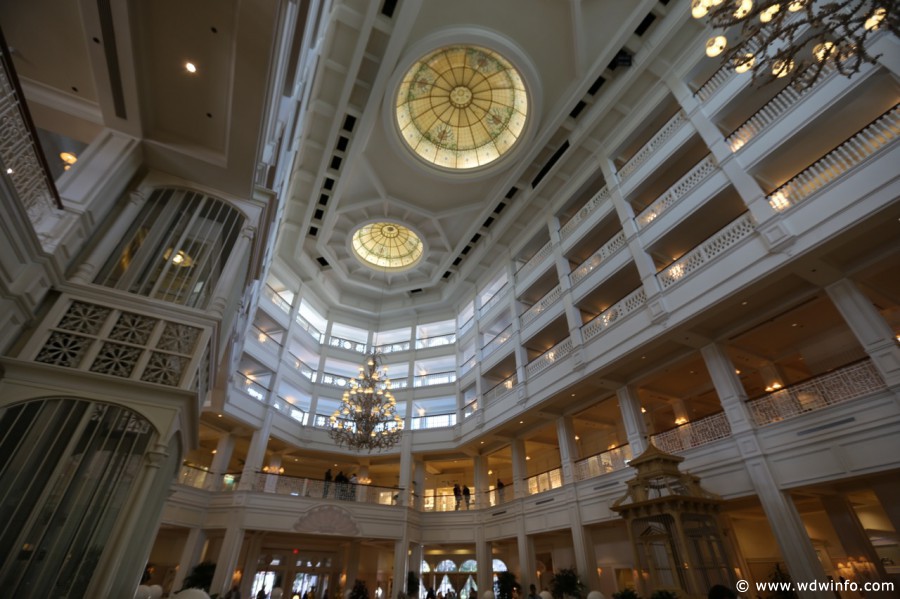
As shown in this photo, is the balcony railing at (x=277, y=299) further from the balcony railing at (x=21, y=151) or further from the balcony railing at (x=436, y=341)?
the balcony railing at (x=21, y=151)

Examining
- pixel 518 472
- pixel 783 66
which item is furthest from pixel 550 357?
pixel 783 66

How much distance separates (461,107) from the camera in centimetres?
1484

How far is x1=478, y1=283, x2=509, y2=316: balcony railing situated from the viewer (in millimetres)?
17683

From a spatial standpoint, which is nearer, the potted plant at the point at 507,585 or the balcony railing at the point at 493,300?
the potted plant at the point at 507,585

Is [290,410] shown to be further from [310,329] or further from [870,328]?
[870,328]

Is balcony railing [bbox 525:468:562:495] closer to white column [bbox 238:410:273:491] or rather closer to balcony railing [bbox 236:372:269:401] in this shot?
white column [bbox 238:410:273:491]

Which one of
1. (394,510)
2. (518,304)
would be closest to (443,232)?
(518,304)

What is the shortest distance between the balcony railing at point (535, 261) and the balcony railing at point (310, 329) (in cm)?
984

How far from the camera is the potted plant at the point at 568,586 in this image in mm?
10547

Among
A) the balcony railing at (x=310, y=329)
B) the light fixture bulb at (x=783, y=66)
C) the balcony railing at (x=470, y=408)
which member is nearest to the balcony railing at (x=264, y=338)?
the balcony railing at (x=310, y=329)

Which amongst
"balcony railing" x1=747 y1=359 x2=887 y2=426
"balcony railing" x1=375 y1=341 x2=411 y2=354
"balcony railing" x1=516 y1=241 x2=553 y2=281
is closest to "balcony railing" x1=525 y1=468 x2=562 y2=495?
"balcony railing" x1=747 y1=359 x2=887 y2=426

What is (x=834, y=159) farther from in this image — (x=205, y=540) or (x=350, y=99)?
(x=205, y=540)

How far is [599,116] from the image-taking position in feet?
44.4

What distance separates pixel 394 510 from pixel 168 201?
1295cm
